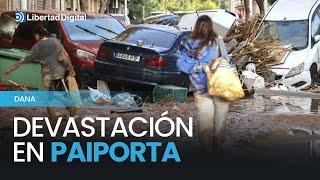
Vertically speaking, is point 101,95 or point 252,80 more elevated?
point 252,80

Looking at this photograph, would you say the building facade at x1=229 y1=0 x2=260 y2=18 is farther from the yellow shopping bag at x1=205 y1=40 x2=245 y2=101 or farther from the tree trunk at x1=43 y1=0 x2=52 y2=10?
the tree trunk at x1=43 y1=0 x2=52 y2=10

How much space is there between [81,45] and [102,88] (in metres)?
0.49

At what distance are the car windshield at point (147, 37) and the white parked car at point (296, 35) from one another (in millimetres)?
1293

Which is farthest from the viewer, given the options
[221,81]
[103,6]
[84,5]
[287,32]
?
[287,32]

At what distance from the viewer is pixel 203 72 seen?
6.92m

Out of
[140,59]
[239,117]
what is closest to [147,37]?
[140,59]

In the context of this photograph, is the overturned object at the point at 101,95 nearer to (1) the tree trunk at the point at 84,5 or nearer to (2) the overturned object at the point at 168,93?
(2) the overturned object at the point at 168,93

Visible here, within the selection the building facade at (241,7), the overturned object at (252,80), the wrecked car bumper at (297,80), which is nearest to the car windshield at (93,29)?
the overturned object at (252,80)

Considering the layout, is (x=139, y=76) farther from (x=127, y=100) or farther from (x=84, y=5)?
(x=84, y=5)

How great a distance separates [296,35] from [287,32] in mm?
221

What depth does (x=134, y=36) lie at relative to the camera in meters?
7.49

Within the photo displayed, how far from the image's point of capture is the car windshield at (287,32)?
8.83 metres

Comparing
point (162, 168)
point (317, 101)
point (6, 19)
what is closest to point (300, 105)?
point (317, 101)

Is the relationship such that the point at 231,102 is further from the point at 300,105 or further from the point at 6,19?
the point at 6,19
